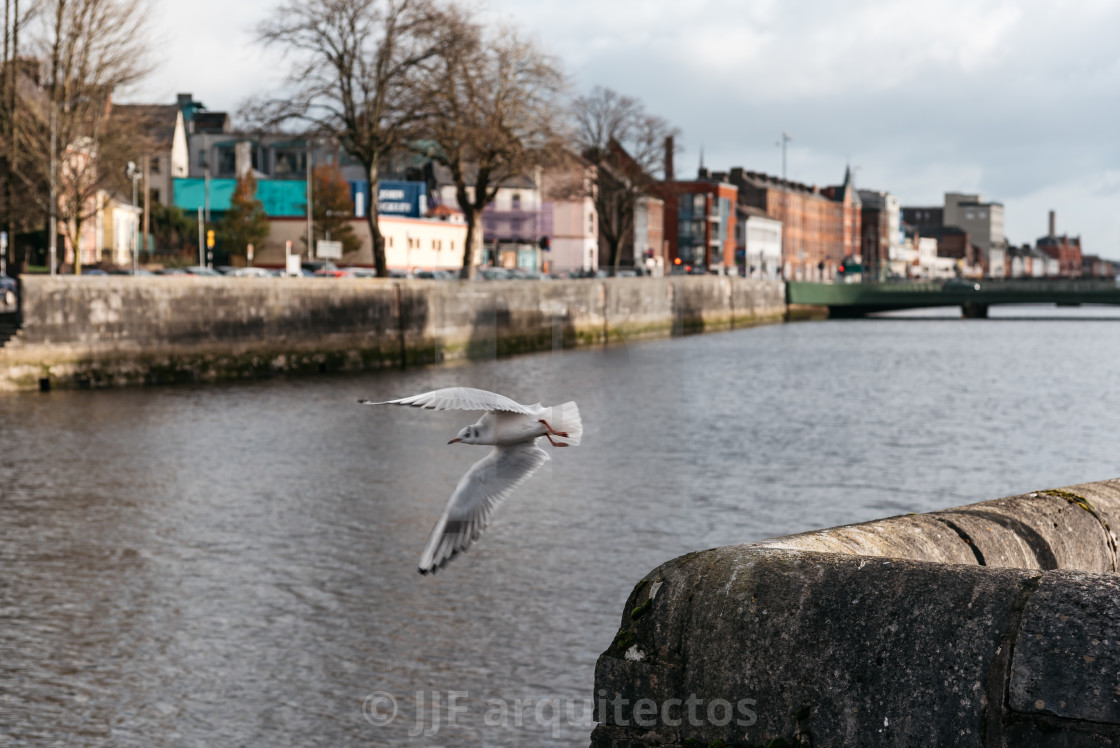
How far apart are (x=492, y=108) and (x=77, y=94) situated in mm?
16804

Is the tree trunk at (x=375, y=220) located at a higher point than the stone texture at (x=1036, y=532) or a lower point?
higher

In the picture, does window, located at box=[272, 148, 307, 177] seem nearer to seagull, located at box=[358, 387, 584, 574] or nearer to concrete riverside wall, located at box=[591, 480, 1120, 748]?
seagull, located at box=[358, 387, 584, 574]

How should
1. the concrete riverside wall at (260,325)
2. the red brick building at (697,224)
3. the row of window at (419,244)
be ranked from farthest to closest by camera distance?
the red brick building at (697,224), the row of window at (419,244), the concrete riverside wall at (260,325)

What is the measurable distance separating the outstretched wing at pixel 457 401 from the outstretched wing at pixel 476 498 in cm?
71

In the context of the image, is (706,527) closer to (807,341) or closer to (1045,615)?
(1045,615)

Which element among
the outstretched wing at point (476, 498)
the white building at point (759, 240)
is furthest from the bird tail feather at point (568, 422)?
the white building at point (759, 240)

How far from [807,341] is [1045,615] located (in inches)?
3173

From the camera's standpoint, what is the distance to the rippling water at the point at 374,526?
13.7m

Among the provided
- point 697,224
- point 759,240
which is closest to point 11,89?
point 697,224

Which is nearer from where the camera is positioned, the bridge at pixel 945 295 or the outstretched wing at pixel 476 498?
the outstretched wing at pixel 476 498

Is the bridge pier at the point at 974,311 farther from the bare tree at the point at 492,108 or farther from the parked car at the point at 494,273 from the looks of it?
the bare tree at the point at 492,108

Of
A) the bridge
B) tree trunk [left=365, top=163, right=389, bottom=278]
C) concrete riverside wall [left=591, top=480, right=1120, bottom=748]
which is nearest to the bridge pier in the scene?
the bridge

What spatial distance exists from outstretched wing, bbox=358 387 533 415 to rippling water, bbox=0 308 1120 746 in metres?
8.51

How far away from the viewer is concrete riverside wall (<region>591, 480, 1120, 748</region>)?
4000 mm
